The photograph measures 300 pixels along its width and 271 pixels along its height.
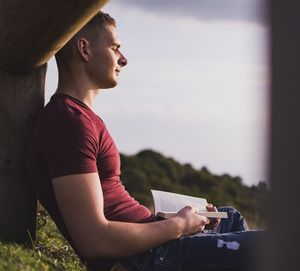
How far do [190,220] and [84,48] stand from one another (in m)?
0.78

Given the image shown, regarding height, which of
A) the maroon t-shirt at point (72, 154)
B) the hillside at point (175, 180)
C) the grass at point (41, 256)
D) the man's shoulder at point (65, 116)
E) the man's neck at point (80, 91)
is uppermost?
the man's neck at point (80, 91)

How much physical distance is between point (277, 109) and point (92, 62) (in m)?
1.56

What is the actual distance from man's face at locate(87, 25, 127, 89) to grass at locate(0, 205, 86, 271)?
68cm

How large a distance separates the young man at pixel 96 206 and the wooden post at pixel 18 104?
0.32 ft

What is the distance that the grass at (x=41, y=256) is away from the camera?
7.46ft

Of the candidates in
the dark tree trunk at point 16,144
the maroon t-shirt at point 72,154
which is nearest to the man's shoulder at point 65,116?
the maroon t-shirt at point 72,154

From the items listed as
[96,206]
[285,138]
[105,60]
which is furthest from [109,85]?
[285,138]

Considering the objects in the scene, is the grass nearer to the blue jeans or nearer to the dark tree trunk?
the dark tree trunk

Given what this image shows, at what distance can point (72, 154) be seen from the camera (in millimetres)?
2523

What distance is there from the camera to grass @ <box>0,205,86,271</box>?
2.27 meters

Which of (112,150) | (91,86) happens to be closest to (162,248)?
(112,150)

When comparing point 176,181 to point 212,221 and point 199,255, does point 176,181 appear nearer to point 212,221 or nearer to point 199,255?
point 212,221

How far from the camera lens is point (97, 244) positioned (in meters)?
2.52

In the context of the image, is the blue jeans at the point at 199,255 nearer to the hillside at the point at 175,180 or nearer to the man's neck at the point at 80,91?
the man's neck at the point at 80,91
